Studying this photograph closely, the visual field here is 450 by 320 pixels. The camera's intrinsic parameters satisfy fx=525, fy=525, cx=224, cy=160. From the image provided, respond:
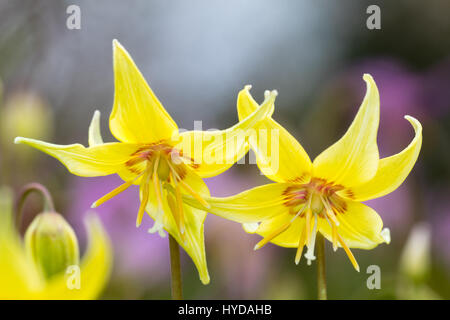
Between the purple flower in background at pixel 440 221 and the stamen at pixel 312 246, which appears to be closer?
the stamen at pixel 312 246

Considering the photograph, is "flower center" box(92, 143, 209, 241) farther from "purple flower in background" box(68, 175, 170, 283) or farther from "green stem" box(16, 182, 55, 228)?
"purple flower in background" box(68, 175, 170, 283)

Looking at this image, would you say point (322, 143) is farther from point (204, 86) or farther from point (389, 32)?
point (389, 32)

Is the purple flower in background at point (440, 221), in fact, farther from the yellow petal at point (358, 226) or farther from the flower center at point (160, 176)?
the flower center at point (160, 176)

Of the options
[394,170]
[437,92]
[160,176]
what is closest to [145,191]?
[160,176]

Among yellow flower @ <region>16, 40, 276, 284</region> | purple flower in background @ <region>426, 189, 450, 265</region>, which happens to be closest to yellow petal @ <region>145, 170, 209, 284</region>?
yellow flower @ <region>16, 40, 276, 284</region>

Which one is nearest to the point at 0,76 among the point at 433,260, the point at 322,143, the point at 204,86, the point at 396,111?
the point at 204,86

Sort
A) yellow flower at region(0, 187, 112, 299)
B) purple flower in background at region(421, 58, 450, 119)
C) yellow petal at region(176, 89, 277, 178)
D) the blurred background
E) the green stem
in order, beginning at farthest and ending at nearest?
purple flower in background at region(421, 58, 450, 119) < the blurred background < the green stem < yellow petal at region(176, 89, 277, 178) < yellow flower at region(0, 187, 112, 299)

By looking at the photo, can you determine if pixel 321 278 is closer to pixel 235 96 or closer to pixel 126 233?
pixel 126 233

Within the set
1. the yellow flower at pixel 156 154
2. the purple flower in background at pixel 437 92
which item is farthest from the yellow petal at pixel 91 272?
the purple flower in background at pixel 437 92
